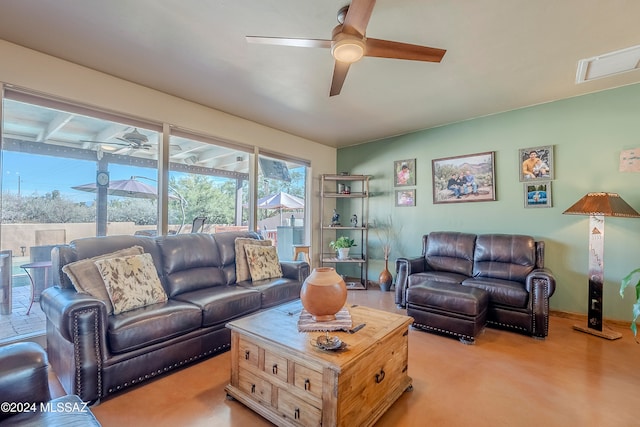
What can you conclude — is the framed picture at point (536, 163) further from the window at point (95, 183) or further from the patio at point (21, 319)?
the patio at point (21, 319)

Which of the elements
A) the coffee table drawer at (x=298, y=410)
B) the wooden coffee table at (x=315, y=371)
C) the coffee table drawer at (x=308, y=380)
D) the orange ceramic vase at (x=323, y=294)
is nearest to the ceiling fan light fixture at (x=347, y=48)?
the orange ceramic vase at (x=323, y=294)

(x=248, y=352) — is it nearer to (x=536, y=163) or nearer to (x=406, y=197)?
(x=406, y=197)

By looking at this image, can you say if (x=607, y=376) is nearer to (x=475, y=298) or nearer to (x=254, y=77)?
(x=475, y=298)

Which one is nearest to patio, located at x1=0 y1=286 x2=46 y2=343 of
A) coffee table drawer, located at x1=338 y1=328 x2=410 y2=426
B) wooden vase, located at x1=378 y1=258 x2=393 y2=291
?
coffee table drawer, located at x1=338 y1=328 x2=410 y2=426

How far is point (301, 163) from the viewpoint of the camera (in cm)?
509

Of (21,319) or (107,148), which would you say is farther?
(107,148)

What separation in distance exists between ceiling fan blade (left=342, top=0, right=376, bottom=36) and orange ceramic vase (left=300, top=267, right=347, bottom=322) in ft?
4.75

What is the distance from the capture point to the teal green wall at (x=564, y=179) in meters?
3.10

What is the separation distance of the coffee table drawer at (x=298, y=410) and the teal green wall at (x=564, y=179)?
11.5 feet

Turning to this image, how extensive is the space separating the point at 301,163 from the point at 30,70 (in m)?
3.41

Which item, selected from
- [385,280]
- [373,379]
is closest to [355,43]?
[373,379]

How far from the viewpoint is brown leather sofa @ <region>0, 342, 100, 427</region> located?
0.99 meters

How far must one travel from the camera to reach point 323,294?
5.63 ft

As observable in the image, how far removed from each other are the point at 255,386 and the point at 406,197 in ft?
12.2
